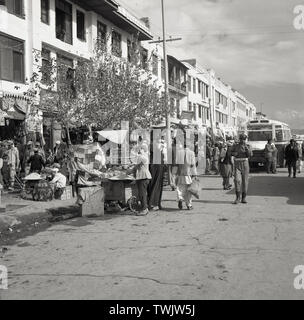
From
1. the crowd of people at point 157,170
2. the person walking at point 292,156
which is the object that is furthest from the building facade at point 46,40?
the person walking at point 292,156

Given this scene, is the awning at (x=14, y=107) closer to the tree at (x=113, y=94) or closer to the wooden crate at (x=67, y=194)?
the tree at (x=113, y=94)

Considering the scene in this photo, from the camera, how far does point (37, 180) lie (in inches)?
561

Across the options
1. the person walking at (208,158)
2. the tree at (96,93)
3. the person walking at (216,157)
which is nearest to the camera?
the tree at (96,93)

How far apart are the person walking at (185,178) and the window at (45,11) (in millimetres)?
12875

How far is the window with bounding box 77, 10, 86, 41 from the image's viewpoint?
2440cm

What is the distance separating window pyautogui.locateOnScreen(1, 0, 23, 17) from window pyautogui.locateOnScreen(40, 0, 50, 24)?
5.34 feet

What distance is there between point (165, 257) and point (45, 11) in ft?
58.3

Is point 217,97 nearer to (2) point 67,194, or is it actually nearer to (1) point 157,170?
(2) point 67,194

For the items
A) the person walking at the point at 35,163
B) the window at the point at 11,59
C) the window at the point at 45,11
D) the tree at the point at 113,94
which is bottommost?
the person walking at the point at 35,163

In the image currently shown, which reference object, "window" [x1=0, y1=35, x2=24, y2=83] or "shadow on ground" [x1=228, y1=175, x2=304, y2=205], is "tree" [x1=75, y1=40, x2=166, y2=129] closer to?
"window" [x1=0, y1=35, x2=24, y2=83]

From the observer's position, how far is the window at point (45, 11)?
21.0 m

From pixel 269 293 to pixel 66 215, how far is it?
747cm

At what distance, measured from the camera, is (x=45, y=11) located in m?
21.3

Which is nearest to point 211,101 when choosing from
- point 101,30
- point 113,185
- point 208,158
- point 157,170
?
point 101,30
